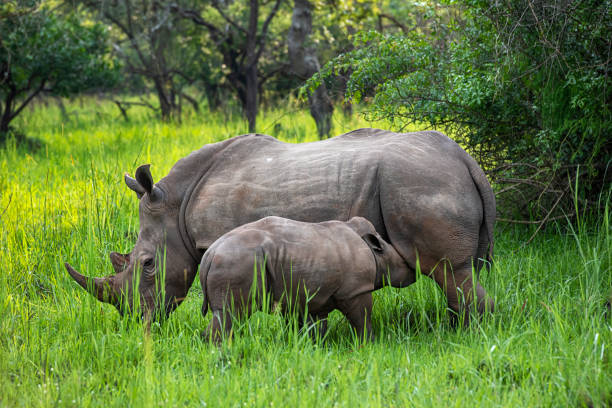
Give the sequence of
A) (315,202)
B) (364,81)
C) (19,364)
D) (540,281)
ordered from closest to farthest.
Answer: (19,364) → (315,202) → (540,281) → (364,81)

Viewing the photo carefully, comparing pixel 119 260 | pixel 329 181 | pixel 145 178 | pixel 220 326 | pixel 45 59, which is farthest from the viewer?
pixel 45 59

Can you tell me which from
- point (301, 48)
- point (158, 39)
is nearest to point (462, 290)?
point (301, 48)

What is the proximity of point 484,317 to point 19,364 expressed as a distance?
2581mm

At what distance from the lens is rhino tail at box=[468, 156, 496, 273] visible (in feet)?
13.1

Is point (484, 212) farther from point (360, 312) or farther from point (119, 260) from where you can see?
point (119, 260)

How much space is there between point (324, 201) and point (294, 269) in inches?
24.2

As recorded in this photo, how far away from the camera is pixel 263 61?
15.8 meters

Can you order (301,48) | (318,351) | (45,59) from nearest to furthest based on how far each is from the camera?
(318,351)
(301,48)
(45,59)

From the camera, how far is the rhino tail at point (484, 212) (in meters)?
4.01

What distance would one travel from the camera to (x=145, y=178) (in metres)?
4.22

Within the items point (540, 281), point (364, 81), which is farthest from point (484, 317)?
point (364, 81)

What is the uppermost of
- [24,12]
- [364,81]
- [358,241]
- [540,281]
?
[24,12]

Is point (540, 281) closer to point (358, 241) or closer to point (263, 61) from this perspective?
point (358, 241)

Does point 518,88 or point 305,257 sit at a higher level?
point 518,88
